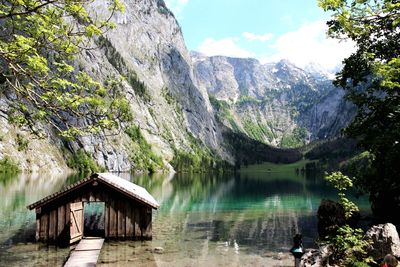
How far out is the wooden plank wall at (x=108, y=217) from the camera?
102 ft

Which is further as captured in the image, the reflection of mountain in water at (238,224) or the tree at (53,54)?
the reflection of mountain in water at (238,224)

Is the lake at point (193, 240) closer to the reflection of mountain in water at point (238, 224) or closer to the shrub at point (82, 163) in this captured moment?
the reflection of mountain in water at point (238, 224)

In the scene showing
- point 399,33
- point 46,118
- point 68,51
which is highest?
point 399,33

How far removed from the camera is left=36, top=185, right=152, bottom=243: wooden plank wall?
102 feet

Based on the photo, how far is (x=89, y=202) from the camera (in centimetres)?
3206

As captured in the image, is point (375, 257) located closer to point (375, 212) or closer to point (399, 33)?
point (399, 33)

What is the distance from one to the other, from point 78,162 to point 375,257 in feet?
496

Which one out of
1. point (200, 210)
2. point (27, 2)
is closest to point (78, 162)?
point (200, 210)

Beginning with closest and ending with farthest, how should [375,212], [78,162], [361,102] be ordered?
[361,102] < [375,212] < [78,162]

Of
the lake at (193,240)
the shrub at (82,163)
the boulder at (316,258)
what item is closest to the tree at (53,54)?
the boulder at (316,258)

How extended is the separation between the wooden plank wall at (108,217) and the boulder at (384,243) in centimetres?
1735

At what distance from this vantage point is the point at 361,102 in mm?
34812

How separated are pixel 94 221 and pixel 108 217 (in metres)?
10.1

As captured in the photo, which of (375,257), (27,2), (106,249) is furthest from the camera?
(106,249)
